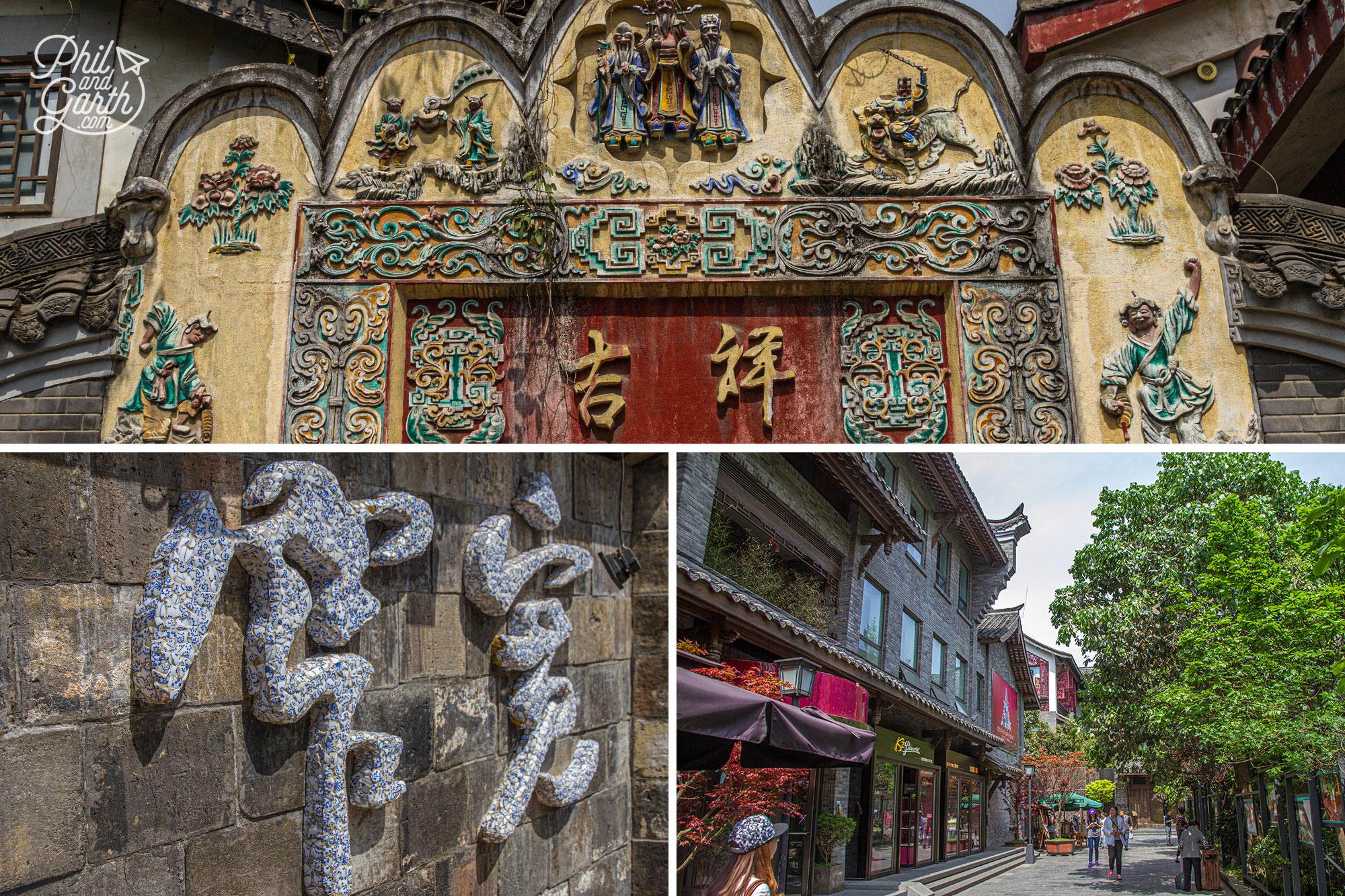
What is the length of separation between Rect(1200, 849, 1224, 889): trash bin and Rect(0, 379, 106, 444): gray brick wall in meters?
9.76

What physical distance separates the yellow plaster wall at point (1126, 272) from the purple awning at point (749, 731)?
117 inches

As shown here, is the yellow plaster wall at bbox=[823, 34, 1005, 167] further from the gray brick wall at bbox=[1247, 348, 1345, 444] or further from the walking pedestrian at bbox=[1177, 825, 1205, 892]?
the walking pedestrian at bbox=[1177, 825, 1205, 892]

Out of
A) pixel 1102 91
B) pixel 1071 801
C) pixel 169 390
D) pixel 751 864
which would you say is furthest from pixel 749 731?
pixel 1071 801

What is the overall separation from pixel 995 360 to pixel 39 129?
8.90 m

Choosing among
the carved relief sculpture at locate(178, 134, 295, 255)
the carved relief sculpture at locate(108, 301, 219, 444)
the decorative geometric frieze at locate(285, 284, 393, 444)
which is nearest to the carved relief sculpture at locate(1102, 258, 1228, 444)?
the decorative geometric frieze at locate(285, 284, 393, 444)

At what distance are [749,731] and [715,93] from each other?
4.97m

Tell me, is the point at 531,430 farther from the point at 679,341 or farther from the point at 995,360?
the point at 995,360

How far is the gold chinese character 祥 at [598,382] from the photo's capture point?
734 cm

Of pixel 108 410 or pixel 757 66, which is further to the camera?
pixel 757 66

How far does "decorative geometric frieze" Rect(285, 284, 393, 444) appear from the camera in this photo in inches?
280

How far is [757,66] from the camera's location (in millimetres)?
7750

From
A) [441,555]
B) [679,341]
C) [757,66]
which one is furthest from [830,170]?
[441,555]

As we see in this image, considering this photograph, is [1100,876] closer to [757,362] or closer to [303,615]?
[757,362]
